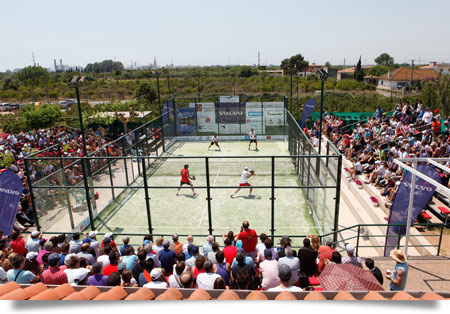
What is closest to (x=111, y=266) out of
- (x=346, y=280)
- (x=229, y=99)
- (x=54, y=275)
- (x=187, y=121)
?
(x=54, y=275)

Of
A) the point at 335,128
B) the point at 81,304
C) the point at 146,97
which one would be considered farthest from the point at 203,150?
the point at 146,97

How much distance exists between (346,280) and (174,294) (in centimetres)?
231

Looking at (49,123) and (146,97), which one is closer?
(49,123)

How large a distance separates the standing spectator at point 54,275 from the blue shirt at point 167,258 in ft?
5.98

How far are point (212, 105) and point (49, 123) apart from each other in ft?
46.7

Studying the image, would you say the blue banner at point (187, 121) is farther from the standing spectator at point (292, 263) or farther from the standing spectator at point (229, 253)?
the standing spectator at point (292, 263)

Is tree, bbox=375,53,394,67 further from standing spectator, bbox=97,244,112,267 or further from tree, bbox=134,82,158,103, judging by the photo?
standing spectator, bbox=97,244,112,267

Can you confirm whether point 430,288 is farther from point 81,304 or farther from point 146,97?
point 146,97

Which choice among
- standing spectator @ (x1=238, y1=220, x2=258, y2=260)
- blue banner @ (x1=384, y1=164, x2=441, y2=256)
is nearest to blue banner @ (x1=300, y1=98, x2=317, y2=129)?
blue banner @ (x1=384, y1=164, x2=441, y2=256)

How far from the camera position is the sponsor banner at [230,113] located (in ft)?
85.4

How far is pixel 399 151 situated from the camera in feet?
48.1

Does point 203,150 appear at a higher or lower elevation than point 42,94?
lower

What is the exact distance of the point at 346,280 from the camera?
14.7 ft

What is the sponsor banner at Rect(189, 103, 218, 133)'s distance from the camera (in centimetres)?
2611
